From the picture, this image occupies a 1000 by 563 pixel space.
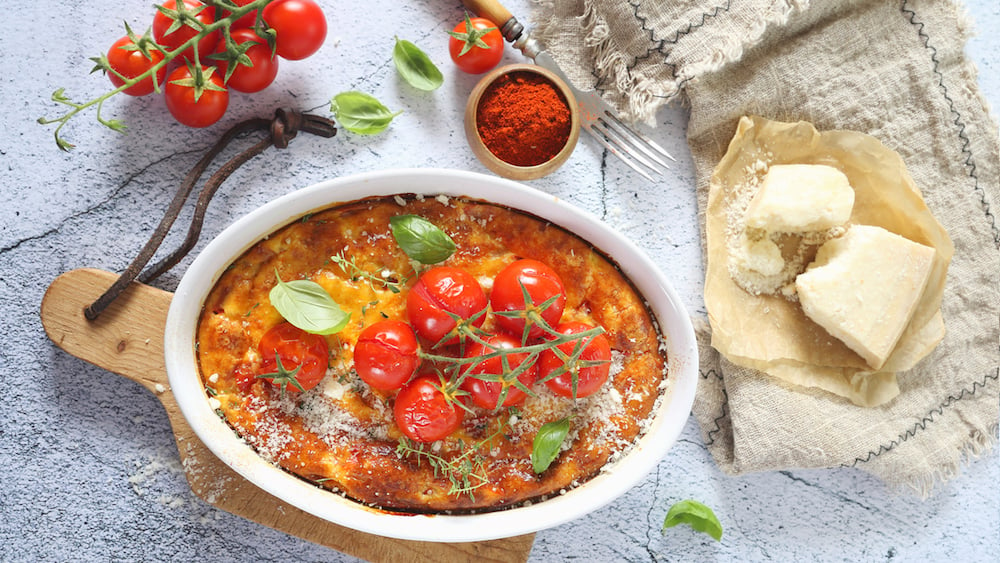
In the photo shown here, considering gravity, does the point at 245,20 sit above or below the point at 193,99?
above

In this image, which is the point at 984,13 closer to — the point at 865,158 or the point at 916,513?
the point at 865,158

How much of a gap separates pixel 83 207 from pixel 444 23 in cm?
122

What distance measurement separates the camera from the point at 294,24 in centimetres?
196

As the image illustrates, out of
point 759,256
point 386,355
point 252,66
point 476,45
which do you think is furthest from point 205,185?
point 759,256

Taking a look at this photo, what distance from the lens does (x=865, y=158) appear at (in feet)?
7.07

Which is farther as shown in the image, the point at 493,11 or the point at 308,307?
the point at 493,11

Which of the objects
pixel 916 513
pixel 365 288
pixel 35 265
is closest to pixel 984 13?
pixel 916 513

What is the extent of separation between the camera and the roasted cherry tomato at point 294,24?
1.96 meters

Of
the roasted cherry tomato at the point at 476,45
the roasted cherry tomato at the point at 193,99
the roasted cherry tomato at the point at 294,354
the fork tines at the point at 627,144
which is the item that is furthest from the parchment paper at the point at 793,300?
the roasted cherry tomato at the point at 193,99

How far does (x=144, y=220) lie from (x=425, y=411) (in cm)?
107

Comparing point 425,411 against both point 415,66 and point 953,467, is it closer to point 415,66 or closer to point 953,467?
point 415,66

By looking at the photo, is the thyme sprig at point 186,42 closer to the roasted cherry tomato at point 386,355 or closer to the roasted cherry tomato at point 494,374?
the roasted cherry tomato at point 386,355

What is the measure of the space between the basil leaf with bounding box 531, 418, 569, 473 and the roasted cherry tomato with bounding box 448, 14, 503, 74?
1063 mm

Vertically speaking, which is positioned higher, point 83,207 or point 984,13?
point 984,13
